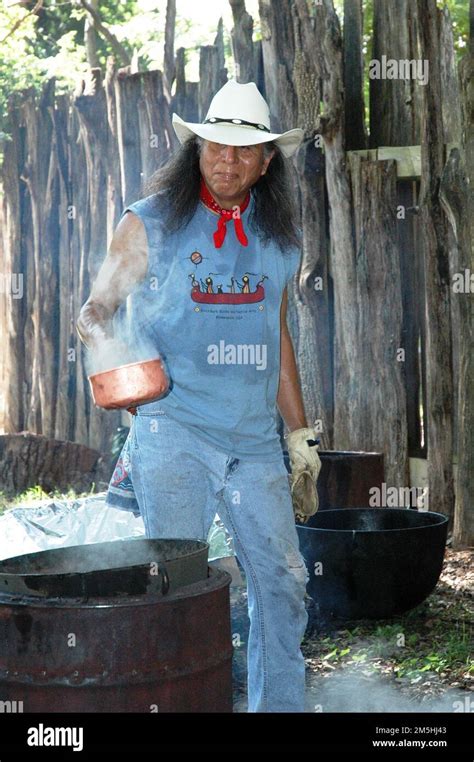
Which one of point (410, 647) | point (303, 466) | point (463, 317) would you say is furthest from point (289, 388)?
point (463, 317)

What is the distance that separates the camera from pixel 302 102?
703 cm

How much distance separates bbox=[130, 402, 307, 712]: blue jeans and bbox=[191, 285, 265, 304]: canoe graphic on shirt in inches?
14.6

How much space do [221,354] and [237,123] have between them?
2.51ft

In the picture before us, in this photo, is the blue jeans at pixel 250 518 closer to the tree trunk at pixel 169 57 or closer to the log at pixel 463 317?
the log at pixel 463 317

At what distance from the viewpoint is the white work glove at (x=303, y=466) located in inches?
161

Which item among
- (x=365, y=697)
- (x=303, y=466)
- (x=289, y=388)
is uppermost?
(x=289, y=388)

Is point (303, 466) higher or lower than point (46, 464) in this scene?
higher

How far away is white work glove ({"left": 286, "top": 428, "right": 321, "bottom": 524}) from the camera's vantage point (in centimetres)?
408

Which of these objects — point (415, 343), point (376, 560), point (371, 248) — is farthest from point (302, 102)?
point (376, 560)

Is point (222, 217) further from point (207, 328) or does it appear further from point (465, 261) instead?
point (465, 261)

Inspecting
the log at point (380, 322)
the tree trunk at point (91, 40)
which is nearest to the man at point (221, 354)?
the log at point (380, 322)

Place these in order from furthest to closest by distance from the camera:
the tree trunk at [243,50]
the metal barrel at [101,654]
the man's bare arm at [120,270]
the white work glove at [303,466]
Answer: the tree trunk at [243,50]
the white work glove at [303,466]
the man's bare arm at [120,270]
the metal barrel at [101,654]

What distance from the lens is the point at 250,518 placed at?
3803mm
